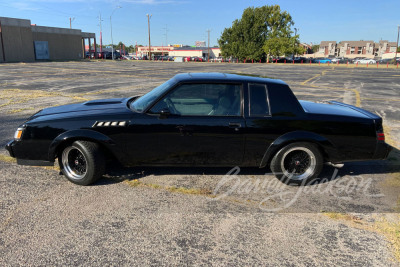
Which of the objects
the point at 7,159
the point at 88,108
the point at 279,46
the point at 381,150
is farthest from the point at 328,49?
the point at 7,159

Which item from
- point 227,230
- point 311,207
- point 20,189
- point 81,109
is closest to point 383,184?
point 311,207

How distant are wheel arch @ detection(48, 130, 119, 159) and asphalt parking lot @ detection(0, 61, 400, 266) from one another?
1.70 feet

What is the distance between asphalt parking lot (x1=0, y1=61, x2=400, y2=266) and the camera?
2.63 meters

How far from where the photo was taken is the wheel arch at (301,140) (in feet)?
12.9

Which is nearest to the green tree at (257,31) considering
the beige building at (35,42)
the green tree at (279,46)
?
the green tree at (279,46)

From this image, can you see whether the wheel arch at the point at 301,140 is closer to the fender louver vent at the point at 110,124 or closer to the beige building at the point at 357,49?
the fender louver vent at the point at 110,124

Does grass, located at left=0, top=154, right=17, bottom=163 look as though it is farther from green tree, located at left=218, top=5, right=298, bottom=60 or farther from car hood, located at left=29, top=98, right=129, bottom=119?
green tree, located at left=218, top=5, right=298, bottom=60

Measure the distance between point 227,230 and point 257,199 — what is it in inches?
33.0

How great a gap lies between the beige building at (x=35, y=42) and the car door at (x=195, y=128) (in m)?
54.5

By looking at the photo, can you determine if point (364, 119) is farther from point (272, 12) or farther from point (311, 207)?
point (272, 12)

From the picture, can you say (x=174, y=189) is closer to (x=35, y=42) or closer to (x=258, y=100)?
(x=258, y=100)

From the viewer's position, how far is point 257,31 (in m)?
72.5

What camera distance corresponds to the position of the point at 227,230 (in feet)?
9.91
